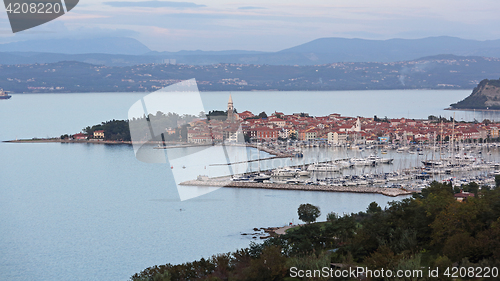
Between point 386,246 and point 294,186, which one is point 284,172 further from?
point 386,246

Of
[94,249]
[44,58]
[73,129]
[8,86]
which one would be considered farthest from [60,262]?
[44,58]

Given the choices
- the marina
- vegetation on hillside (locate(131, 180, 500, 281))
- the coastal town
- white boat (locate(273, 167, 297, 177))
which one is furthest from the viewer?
the coastal town

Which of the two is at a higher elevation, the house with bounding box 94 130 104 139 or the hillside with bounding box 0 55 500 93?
the hillside with bounding box 0 55 500 93

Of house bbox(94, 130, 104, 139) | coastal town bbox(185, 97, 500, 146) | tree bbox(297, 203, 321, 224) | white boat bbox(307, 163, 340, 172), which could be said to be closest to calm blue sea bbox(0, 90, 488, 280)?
tree bbox(297, 203, 321, 224)

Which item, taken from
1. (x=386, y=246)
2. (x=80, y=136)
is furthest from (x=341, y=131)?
(x=386, y=246)

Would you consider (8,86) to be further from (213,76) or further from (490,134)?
(490,134)

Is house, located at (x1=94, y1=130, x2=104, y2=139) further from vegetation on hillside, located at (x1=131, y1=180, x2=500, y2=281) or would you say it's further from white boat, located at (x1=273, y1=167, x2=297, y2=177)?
→ vegetation on hillside, located at (x1=131, y1=180, x2=500, y2=281)
